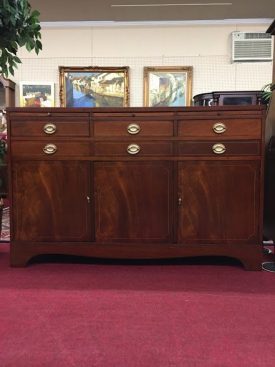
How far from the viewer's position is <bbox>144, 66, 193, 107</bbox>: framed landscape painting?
6.21m

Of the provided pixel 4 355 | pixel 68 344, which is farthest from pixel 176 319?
pixel 4 355

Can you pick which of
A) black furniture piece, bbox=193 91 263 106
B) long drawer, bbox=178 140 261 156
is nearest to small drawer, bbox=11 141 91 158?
long drawer, bbox=178 140 261 156

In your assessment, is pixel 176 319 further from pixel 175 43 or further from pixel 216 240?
pixel 175 43

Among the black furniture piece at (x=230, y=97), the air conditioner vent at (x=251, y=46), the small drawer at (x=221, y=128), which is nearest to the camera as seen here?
the small drawer at (x=221, y=128)

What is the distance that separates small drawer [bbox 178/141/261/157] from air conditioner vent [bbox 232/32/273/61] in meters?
4.55

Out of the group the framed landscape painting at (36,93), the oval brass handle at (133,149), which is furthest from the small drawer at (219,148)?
the framed landscape painting at (36,93)

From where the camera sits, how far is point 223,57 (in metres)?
6.27

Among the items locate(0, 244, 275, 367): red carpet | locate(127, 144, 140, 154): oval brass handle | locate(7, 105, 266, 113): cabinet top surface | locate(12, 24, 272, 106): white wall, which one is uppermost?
locate(12, 24, 272, 106): white wall

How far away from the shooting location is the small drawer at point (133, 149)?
7.29 ft

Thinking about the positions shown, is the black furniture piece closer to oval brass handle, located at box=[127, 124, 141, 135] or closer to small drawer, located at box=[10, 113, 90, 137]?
oval brass handle, located at box=[127, 124, 141, 135]

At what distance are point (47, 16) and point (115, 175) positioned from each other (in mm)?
4865

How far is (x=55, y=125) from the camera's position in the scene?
2238 millimetres

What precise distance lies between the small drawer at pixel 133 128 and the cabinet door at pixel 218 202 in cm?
24

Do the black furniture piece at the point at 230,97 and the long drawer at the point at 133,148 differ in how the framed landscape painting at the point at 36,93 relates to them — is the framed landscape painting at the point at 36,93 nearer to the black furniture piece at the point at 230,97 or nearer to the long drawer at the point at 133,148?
the black furniture piece at the point at 230,97
